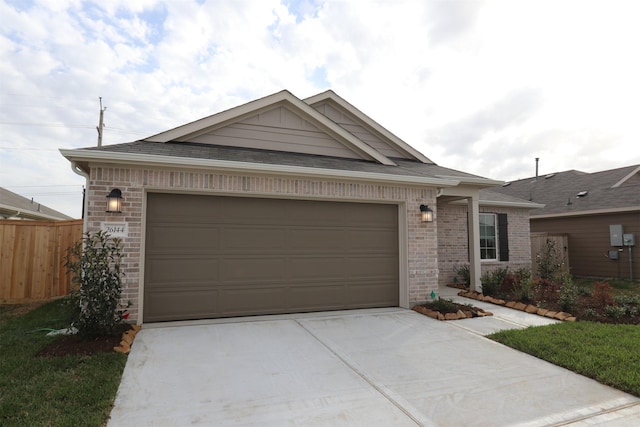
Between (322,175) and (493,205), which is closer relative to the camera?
(322,175)

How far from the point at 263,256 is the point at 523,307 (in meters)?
5.38

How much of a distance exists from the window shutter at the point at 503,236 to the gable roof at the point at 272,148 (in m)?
2.85

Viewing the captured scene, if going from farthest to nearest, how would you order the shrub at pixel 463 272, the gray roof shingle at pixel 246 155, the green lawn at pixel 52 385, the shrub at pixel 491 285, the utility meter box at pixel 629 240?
the utility meter box at pixel 629 240 < the shrub at pixel 463 272 < the shrub at pixel 491 285 < the gray roof shingle at pixel 246 155 < the green lawn at pixel 52 385

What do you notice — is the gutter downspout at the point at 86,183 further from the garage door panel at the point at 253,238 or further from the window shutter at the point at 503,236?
the window shutter at the point at 503,236

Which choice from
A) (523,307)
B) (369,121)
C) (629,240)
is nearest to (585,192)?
(629,240)

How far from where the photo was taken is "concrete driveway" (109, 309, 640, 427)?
297 cm

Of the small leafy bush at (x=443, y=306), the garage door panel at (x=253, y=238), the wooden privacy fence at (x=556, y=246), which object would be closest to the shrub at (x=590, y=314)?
the small leafy bush at (x=443, y=306)

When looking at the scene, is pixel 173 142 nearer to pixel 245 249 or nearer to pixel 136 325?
pixel 245 249

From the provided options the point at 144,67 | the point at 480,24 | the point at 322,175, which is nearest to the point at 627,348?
the point at 322,175

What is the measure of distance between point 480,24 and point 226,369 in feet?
26.4

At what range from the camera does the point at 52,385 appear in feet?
11.0

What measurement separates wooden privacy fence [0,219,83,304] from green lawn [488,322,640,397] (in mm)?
9002

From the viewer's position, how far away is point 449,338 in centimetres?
525

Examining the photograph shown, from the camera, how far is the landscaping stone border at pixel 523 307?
6.47 meters
